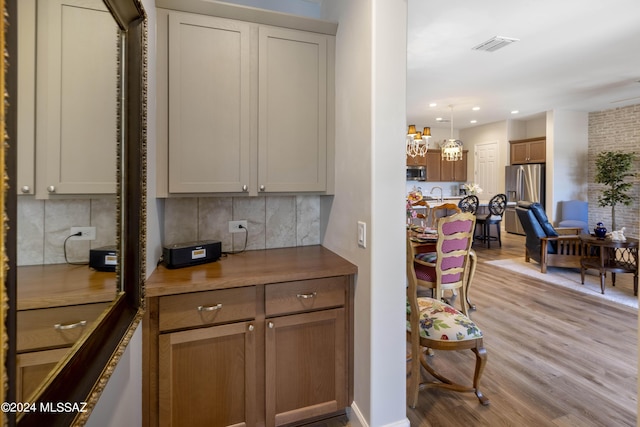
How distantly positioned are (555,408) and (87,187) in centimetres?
265

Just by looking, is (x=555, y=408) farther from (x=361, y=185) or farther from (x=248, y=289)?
(x=248, y=289)

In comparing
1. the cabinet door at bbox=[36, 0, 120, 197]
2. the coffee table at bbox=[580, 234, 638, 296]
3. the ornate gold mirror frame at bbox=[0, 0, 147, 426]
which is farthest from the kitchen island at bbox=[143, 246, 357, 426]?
the coffee table at bbox=[580, 234, 638, 296]

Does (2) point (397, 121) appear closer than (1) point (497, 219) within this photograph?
Yes

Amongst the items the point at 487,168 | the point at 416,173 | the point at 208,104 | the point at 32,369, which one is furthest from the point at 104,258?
the point at 487,168

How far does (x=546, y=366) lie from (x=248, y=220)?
8.01ft

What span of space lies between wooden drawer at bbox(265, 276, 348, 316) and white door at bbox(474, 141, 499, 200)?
27.1ft

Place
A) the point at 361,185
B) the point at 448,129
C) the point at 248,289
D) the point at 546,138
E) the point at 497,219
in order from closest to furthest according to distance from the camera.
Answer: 1. the point at 248,289
2. the point at 361,185
3. the point at 497,219
4. the point at 546,138
5. the point at 448,129

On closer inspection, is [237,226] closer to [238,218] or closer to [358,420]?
[238,218]

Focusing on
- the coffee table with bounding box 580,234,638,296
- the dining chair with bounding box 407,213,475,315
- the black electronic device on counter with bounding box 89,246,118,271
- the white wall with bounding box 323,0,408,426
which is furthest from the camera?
the coffee table with bounding box 580,234,638,296

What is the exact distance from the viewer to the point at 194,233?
206 cm

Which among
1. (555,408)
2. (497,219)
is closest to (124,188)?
(555,408)

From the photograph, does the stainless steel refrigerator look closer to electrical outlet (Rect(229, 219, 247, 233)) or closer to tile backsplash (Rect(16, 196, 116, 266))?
electrical outlet (Rect(229, 219, 247, 233))

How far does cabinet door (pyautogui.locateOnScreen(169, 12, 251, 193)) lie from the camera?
174 cm

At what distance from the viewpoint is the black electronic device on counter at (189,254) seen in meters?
1.71
